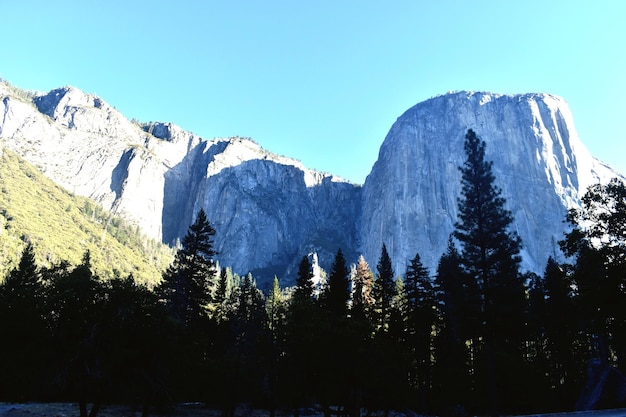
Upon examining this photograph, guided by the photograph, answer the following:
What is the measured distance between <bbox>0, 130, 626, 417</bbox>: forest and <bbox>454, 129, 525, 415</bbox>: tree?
10 centimetres

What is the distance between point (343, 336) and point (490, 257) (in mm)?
13139

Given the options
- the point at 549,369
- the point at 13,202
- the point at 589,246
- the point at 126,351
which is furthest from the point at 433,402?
the point at 13,202

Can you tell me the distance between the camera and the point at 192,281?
45.2 metres

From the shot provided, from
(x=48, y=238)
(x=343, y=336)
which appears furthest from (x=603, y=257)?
(x=48, y=238)

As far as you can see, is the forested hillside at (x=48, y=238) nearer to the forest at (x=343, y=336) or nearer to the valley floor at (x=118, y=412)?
the forest at (x=343, y=336)

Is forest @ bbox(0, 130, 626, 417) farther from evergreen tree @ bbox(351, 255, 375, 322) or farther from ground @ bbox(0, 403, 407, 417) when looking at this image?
ground @ bbox(0, 403, 407, 417)

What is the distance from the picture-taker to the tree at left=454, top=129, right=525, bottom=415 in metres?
29.0

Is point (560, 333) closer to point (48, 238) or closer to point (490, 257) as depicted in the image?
point (490, 257)

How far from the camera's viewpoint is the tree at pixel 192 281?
41.4m

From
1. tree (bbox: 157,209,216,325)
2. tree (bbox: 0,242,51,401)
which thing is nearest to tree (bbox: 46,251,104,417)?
A: tree (bbox: 0,242,51,401)

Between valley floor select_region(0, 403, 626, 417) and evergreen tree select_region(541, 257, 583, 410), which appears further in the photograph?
evergreen tree select_region(541, 257, 583, 410)

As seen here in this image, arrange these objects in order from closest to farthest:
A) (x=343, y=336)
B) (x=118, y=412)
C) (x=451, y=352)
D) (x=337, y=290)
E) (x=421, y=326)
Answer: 1. (x=343, y=336)
2. (x=118, y=412)
3. (x=451, y=352)
4. (x=421, y=326)
5. (x=337, y=290)

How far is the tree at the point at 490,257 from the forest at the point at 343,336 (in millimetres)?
97

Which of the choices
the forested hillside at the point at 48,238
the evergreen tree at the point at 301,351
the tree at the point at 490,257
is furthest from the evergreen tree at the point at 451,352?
the forested hillside at the point at 48,238
